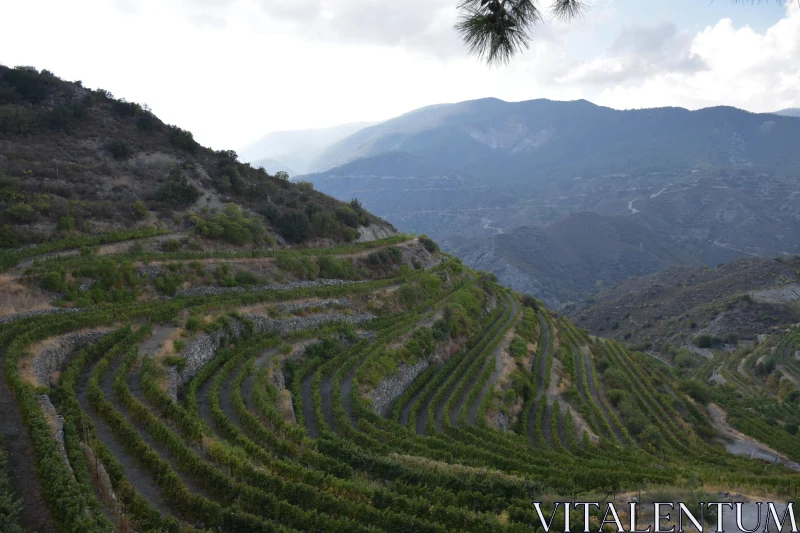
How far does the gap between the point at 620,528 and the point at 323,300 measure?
30638 millimetres

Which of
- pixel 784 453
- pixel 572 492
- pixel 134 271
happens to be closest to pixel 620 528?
pixel 572 492

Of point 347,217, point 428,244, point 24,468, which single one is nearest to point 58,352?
point 24,468

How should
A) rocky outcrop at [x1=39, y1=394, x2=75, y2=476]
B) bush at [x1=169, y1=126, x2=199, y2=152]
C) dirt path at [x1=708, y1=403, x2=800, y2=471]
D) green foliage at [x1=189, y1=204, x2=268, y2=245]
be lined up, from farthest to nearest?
bush at [x1=169, y1=126, x2=199, y2=152]
green foliage at [x1=189, y1=204, x2=268, y2=245]
dirt path at [x1=708, y1=403, x2=800, y2=471]
rocky outcrop at [x1=39, y1=394, x2=75, y2=476]

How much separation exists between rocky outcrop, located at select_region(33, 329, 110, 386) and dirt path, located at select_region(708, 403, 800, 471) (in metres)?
49.2

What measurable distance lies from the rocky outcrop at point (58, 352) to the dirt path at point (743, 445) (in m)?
49.2

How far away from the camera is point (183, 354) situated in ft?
84.7

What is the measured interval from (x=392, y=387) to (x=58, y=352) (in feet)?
64.7

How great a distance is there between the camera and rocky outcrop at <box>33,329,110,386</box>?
20625 millimetres

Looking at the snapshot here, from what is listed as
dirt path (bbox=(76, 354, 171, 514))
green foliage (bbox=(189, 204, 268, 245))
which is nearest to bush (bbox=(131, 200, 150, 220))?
green foliage (bbox=(189, 204, 268, 245))

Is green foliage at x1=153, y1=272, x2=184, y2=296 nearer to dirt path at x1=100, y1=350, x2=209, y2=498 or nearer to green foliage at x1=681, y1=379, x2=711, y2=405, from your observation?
dirt path at x1=100, y1=350, x2=209, y2=498

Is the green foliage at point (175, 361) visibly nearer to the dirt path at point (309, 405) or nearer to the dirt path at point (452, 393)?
the dirt path at point (309, 405)

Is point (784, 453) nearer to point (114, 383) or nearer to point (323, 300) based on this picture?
point (323, 300)

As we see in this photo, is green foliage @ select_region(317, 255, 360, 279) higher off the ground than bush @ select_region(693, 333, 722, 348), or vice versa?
green foliage @ select_region(317, 255, 360, 279)

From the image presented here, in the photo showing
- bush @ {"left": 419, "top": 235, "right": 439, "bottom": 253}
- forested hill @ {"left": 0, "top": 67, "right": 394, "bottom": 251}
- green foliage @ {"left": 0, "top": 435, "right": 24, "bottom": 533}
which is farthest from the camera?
bush @ {"left": 419, "top": 235, "right": 439, "bottom": 253}
